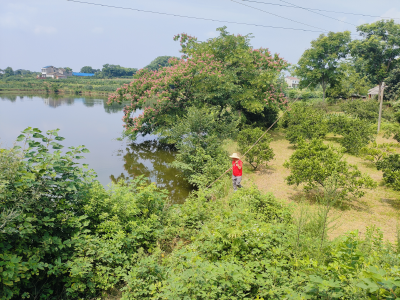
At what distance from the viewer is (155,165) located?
12.1 metres

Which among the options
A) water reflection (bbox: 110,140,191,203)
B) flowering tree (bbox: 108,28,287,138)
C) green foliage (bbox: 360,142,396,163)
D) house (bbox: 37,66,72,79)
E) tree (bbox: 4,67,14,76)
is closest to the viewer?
green foliage (bbox: 360,142,396,163)

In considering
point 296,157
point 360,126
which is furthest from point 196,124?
point 360,126

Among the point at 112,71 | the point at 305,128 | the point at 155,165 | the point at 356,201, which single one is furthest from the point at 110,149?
the point at 112,71

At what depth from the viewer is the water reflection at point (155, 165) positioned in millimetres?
9477

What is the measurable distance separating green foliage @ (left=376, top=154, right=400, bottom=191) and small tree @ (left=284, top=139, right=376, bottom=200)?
1.33ft

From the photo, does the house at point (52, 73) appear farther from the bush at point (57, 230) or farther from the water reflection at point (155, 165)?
the bush at point (57, 230)

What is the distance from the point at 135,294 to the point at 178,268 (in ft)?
2.01

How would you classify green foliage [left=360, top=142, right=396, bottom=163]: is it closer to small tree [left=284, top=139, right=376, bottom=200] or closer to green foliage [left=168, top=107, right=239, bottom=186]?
small tree [left=284, top=139, right=376, bottom=200]

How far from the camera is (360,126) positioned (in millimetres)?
12523

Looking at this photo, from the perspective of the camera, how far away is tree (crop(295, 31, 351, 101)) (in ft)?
86.2

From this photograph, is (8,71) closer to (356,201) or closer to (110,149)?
(110,149)

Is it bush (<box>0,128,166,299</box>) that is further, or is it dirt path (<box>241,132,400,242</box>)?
dirt path (<box>241,132,400,242</box>)

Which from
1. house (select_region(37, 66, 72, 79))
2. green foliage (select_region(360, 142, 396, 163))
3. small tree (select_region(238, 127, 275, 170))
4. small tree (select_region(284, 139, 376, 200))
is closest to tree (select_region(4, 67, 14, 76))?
house (select_region(37, 66, 72, 79))

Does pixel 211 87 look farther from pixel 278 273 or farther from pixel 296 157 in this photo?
pixel 278 273
